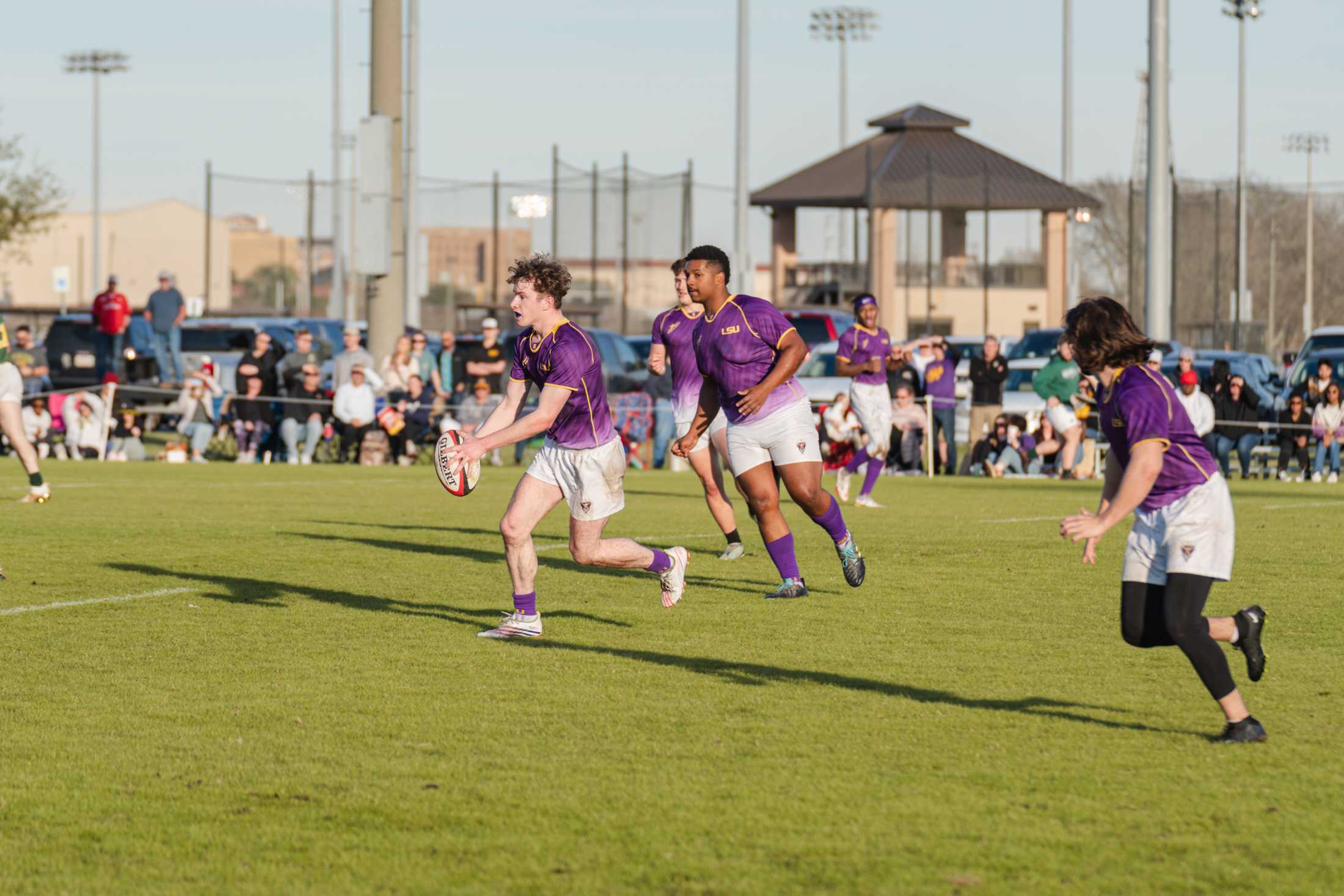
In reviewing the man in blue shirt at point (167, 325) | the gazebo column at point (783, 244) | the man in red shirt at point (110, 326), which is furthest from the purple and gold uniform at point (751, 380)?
the gazebo column at point (783, 244)

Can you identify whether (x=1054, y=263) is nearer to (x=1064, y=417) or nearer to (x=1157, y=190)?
(x=1157, y=190)

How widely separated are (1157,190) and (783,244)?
31511 millimetres

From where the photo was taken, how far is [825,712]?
721 centimetres

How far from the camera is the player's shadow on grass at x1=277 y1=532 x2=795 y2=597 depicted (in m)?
11.5

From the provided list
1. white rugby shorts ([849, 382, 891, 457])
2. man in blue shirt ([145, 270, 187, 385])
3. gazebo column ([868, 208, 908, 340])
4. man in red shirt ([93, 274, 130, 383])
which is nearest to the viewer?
white rugby shorts ([849, 382, 891, 457])

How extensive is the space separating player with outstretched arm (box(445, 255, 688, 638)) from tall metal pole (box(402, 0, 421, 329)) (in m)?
21.1

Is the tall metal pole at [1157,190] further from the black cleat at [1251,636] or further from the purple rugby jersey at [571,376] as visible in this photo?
the black cleat at [1251,636]

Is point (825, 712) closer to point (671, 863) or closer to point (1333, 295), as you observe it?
point (671, 863)

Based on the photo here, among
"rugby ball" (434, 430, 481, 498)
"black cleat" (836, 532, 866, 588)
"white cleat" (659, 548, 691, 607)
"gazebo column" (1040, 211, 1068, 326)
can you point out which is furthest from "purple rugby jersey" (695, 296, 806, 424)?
"gazebo column" (1040, 211, 1068, 326)

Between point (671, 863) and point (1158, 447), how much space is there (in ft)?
7.86

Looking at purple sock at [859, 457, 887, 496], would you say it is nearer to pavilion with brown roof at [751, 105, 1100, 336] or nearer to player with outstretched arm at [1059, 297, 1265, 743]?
player with outstretched arm at [1059, 297, 1265, 743]

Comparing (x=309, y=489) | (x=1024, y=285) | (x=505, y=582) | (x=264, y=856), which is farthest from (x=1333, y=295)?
(x=264, y=856)

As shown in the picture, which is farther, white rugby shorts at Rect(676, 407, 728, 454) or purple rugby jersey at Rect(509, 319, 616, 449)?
white rugby shorts at Rect(676, 407, 728, 454)

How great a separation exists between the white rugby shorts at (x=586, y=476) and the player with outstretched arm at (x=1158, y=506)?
9.84ft
